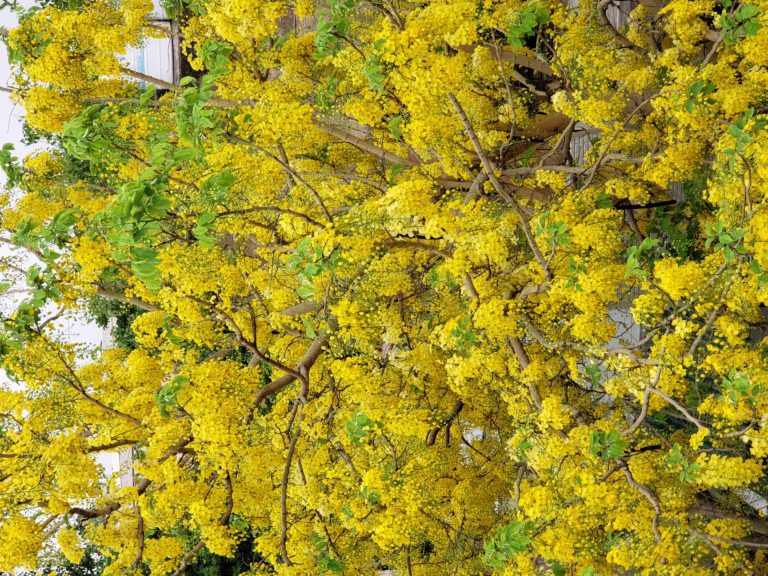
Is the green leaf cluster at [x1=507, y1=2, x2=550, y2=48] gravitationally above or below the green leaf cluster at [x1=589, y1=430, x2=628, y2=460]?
above

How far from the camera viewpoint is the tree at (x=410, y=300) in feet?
13.5

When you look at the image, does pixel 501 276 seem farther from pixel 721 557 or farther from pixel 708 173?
pixel 721 557

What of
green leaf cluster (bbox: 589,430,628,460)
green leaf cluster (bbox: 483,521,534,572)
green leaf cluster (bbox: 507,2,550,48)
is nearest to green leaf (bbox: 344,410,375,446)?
green leaf cluster (bbox: 483,521,534,572)

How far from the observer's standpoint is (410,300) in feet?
20.8

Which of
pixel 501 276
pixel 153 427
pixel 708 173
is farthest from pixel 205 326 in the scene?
pixel 708 173

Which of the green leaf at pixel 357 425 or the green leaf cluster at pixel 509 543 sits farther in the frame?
the green leaf at pixel 357 425

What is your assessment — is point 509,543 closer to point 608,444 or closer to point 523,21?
point 608,444

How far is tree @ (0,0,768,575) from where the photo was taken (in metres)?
4.10

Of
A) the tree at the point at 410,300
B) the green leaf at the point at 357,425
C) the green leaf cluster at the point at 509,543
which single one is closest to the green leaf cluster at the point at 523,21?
the tree at the point at 410,300

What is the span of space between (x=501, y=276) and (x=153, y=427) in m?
2.79

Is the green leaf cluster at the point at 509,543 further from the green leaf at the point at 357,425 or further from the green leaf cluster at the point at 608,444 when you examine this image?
the green leaf at the point at 357,425

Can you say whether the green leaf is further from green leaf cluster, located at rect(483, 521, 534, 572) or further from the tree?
green leaf cluster, located at rect(483, 521, 534, 572)

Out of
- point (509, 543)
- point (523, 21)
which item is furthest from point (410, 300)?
point (509, 543)

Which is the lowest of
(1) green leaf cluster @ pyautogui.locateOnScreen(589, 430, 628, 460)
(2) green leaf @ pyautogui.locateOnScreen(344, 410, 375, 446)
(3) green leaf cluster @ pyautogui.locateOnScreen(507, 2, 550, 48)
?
(2) green leaf @ pyautogui.locateOnScreen(344, 410, 375, 446)
